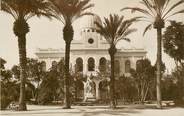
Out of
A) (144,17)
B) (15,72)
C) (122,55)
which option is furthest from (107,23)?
(122,55)

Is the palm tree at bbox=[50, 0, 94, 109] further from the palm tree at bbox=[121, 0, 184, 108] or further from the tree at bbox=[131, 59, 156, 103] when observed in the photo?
the tree at bbox=[131, 59, 156, 103]

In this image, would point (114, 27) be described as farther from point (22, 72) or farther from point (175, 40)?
point (22, 72)

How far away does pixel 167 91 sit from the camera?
6397 centimetres

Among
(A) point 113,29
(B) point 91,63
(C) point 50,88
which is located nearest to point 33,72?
(C) point 50,88

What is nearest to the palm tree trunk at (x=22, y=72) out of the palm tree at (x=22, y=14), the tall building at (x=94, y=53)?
the palm tree at (x=22, y=14)

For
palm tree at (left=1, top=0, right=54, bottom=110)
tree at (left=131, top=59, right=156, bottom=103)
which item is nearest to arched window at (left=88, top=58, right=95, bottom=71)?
tree at (left=131, top=59, right=156, bottom=103)

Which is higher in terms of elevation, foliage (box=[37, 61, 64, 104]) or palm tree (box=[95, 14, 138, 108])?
palm tree (box=[95, 14, 138, 108])

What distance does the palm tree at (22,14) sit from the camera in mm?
30705

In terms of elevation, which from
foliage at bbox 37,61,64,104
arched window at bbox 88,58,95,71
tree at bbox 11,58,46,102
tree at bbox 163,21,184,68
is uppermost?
arched window at bbox 88,58,95,71

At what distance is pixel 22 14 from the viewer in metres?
32.1

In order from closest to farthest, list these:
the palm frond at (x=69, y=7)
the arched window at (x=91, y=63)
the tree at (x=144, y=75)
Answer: the palm frond at (x=69, y=7)
the tree at (x=144, y=75)
the arched window at (x=91, y=63)

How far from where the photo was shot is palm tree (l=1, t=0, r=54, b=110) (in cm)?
3070

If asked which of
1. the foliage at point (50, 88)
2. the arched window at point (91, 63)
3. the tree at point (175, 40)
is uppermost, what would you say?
the arched window at point (91, 63)

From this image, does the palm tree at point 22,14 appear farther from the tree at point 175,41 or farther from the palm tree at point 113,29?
the tree at point 175,41
